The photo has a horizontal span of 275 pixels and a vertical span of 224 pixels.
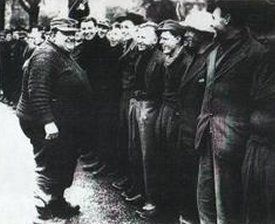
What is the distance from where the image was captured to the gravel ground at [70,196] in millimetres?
5391

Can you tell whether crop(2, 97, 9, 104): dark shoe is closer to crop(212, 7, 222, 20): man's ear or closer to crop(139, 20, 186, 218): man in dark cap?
crop(139, 20, 186, 218): man in dark cap

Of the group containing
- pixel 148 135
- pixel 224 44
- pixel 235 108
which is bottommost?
pixel 148 135

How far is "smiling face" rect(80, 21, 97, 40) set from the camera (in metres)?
7.44

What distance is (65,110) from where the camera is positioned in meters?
5.60

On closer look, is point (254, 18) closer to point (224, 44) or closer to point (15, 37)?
point (224, 44)

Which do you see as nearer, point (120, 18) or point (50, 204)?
point (50, 204)

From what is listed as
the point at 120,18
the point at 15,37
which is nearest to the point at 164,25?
the point at 120,18

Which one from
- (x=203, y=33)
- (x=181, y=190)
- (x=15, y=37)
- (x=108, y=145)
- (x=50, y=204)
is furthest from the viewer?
(x=15, y=37)

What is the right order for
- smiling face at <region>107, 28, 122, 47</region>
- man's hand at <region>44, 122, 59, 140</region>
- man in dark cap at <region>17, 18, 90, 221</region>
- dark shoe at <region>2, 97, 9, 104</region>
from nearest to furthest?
man's hand at <region>44, 122, 59, 140</region>, man in dark cap at <region>17, 18, 90, 221</region>, smiling face at <region>107, 28, 122, 47</region>, dark shoe at <region>2, 97, 9, 104</region>

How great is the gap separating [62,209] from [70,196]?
599 mm

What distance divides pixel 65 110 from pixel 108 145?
1.61 meters

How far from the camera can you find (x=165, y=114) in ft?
17.0

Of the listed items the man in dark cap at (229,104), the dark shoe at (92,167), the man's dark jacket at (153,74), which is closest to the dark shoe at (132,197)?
the man's dark jacket at (153,74)

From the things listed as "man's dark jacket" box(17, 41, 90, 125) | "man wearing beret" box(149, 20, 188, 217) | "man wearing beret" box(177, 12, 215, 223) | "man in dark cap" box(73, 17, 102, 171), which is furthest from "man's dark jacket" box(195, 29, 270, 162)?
"man in dark cap" box(73, 17, 102, 171)
